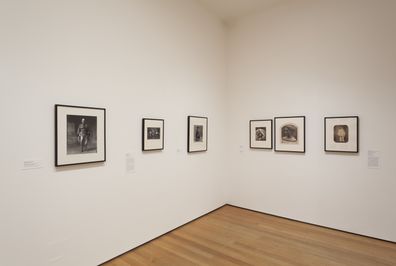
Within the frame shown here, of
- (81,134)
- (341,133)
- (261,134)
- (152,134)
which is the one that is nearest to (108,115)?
(81,134)

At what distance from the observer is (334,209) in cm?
400

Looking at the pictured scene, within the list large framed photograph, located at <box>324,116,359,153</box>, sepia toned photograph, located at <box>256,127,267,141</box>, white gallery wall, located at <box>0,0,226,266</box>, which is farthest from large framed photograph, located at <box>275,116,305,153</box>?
white gallery wall, located at <box>0,0,226,266</box>

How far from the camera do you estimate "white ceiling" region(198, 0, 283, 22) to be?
447cm

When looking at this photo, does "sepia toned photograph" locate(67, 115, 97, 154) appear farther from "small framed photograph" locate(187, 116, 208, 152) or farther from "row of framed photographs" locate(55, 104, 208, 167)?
"small framed photograph" locate(187, 116, 208, 152)

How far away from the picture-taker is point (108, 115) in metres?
3.00

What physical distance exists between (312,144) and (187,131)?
231 centimetres

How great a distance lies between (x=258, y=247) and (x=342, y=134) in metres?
2.33

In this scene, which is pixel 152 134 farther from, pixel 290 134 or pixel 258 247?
pixel 290 134

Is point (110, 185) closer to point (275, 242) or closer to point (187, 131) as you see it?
point (187, 131)

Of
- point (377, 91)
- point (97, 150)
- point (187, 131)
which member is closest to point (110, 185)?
point (97, 150)

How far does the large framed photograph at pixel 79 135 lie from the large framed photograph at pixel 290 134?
3268mm

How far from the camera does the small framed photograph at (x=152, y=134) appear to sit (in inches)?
135

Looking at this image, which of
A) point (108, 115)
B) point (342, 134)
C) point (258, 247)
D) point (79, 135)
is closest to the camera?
point (79, 135)

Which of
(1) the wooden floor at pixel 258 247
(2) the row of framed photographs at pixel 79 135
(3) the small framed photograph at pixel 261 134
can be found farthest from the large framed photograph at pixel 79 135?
(3) the small framed photograph at pixel 261 134
